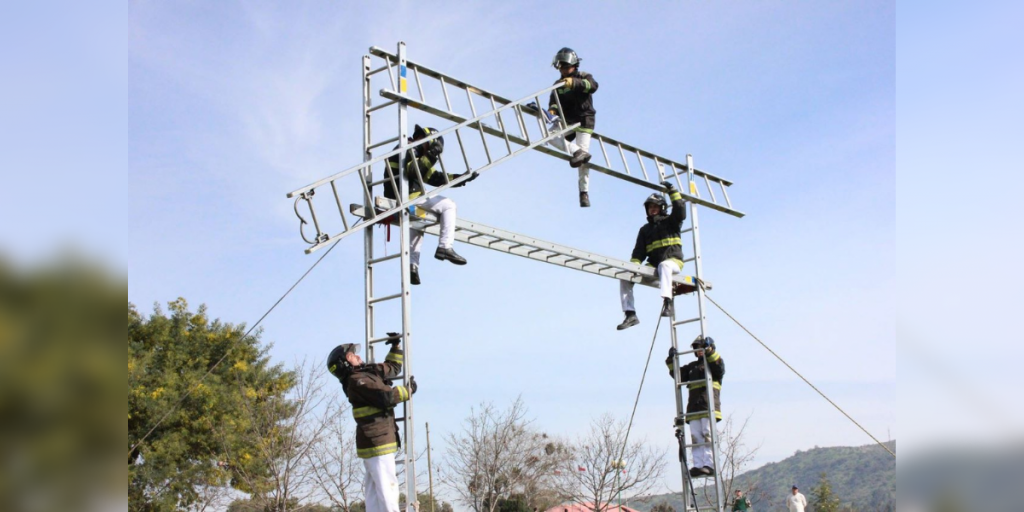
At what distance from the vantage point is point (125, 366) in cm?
306

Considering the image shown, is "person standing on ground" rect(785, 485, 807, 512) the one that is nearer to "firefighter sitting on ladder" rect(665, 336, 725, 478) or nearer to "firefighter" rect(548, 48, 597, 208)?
"firefighter sitting on ladder" rect(665, 336, 725, 478)

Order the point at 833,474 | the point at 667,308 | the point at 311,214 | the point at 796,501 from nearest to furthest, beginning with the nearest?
1. the point at 311,214
2. the point at 667,308
3. the point at 796,501
4. the point at 833,474

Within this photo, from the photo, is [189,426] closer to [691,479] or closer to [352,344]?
[691,479]

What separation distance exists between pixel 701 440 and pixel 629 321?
2.19 m

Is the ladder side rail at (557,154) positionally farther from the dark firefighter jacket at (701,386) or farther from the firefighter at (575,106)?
the dark firefighter jacket at (701,386)

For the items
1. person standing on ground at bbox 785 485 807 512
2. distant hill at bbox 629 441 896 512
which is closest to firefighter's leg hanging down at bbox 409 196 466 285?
person standing on ground at bbox 785 485 807 512

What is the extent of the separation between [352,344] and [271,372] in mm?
26836

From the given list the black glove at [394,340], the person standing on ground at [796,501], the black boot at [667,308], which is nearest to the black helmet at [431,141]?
the black glove at [394,340]

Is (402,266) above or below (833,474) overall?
above

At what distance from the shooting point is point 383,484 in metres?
8.88

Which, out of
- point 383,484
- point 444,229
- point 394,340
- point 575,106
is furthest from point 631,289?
point 383,484

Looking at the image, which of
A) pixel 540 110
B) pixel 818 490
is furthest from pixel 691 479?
pixel 818 490

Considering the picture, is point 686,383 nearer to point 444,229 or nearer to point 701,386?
point 701,386

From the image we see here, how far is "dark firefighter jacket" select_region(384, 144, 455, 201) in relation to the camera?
10.2 meters
